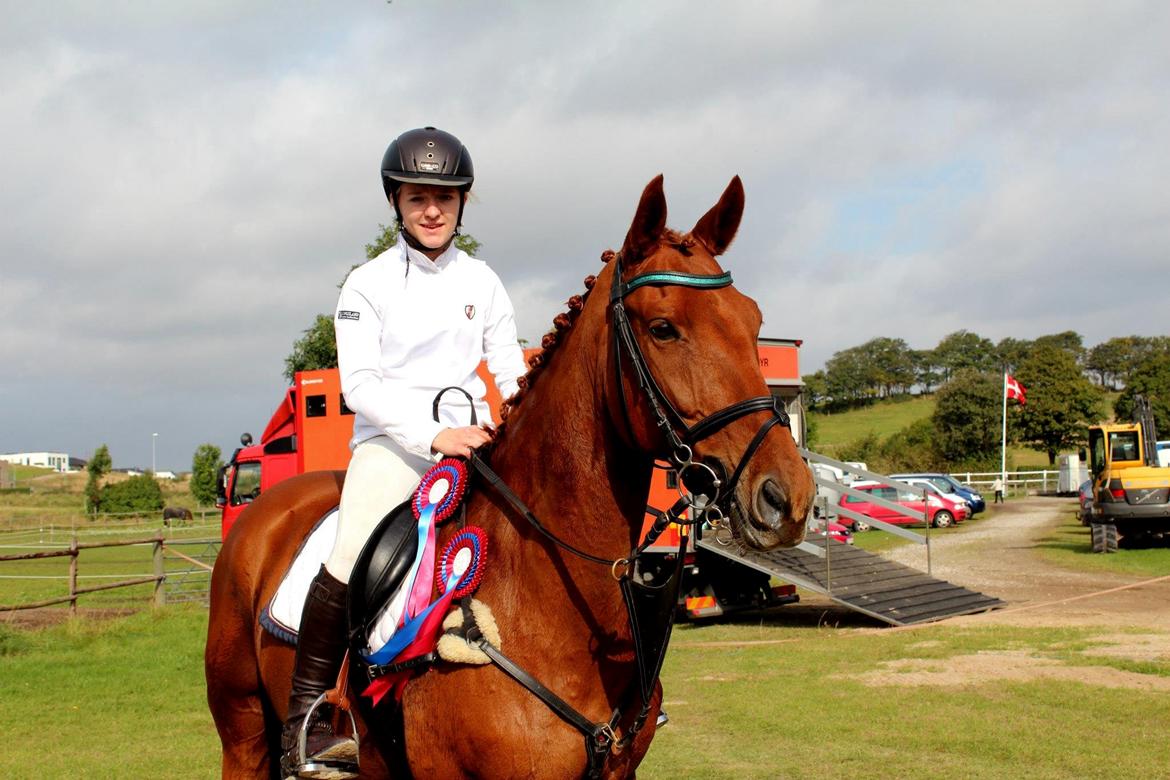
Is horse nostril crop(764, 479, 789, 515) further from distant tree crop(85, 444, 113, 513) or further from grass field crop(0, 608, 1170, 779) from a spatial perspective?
distant tree crop(85, 444, 113, 513)

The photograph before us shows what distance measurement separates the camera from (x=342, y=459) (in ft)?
64.6

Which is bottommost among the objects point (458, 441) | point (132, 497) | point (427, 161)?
point (132, 497)

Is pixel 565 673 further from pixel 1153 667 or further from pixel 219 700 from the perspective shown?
pixel 1153 667

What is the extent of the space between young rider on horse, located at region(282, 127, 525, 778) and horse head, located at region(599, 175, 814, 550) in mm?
777

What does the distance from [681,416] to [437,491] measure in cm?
104

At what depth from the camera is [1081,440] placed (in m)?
68.7

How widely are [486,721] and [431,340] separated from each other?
4.78ft

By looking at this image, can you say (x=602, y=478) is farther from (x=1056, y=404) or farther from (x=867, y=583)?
(x=1056, y=404)

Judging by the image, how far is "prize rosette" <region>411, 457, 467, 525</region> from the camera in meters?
3.32

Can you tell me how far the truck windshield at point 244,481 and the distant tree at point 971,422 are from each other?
2060 inches

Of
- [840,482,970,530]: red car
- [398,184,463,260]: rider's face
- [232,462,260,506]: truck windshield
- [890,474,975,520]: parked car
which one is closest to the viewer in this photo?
[398,184,463,260]: rider's face

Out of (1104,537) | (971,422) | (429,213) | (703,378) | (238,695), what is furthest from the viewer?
(971,422)

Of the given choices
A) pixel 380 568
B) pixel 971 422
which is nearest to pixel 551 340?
pixel 380 568

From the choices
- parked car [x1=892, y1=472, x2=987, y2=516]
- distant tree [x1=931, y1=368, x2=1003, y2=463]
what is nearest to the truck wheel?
parked car [x1=892, y1=472, x2=987, y2=516]
